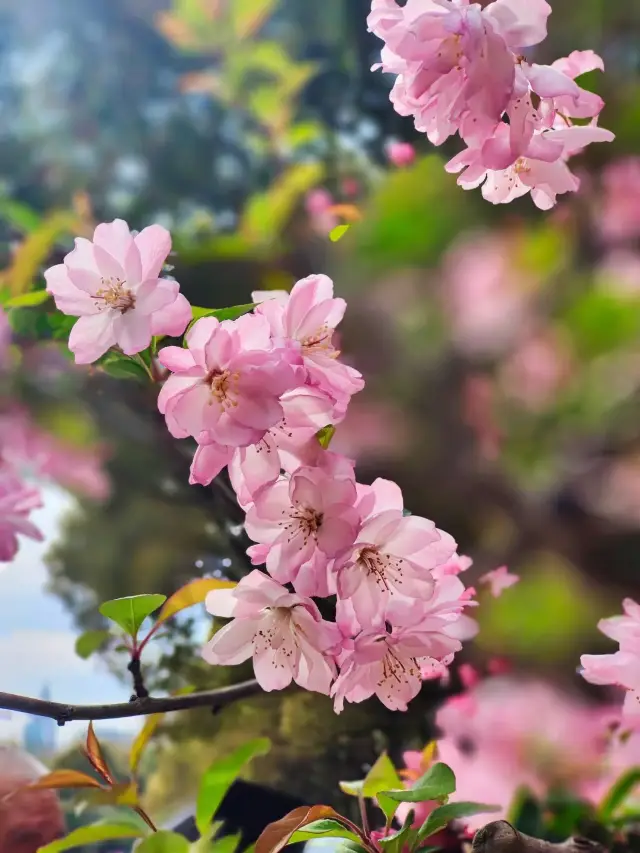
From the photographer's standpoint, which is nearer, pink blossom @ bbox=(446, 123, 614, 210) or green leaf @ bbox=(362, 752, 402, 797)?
pink blossom @ bbox=(446, 123, 614, 210)

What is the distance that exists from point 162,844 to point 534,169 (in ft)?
1.65

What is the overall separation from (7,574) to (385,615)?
49cm

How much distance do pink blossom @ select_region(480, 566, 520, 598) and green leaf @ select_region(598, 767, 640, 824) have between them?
17 cm

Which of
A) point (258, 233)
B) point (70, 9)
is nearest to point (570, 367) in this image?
point (258, 233)

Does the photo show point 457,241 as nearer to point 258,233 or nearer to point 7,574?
point 258,233

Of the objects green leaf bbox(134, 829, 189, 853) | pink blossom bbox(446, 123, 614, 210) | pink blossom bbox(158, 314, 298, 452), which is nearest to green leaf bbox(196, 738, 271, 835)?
green leaf bbox(134, 829, 189, 853)

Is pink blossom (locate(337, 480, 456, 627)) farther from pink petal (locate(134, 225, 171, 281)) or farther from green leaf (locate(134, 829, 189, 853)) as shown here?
green leaf (locate(134, 829, 189, 853))

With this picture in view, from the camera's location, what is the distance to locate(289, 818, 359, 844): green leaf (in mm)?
405

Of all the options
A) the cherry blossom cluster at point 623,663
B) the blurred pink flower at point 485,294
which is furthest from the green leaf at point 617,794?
the blurred pink flower at point 485,294

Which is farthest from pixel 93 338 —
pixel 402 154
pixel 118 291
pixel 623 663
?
pixel 402 154

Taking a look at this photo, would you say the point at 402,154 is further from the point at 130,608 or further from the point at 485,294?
the point at 130,608

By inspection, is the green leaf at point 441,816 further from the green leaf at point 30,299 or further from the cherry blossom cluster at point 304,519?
the green leaf at point 30,299

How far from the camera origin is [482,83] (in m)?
0.32

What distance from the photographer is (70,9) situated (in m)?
0.79
